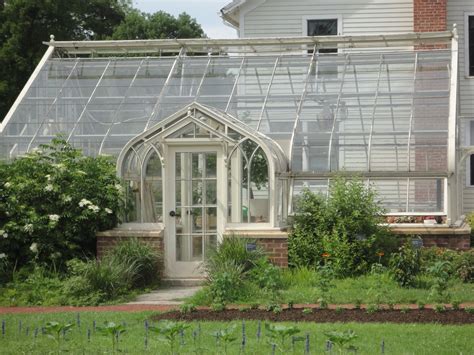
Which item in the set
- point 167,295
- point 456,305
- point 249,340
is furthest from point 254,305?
point 167,295

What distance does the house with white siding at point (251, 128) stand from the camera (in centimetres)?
1669

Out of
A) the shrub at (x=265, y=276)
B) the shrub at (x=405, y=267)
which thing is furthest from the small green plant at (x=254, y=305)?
the shrub at (x=405, y=267)

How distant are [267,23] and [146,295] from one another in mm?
12383

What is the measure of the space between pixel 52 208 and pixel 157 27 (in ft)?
110

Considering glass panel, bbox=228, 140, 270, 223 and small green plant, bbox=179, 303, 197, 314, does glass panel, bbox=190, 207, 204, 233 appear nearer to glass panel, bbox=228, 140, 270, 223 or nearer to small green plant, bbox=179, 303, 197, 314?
glass panel, bbox=228, 140, 270, 223

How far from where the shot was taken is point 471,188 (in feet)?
77.5

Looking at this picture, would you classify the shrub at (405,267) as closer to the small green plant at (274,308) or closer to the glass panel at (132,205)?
the small green plant at (274,308)

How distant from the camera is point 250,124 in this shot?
18.0 m

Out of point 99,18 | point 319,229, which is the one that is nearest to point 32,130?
point 319,229

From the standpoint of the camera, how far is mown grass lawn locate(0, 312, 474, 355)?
10031mm

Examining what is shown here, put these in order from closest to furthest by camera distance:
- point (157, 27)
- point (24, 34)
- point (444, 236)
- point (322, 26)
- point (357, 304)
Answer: point (357, 304)
point (444, 236)
point (322, 26)
point (24, 34)
point (157, 27)

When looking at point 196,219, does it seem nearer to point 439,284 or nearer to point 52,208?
point 52,208

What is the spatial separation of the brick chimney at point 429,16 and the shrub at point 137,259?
11255 millimetres

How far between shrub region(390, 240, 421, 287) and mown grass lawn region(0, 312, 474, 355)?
3063mm
